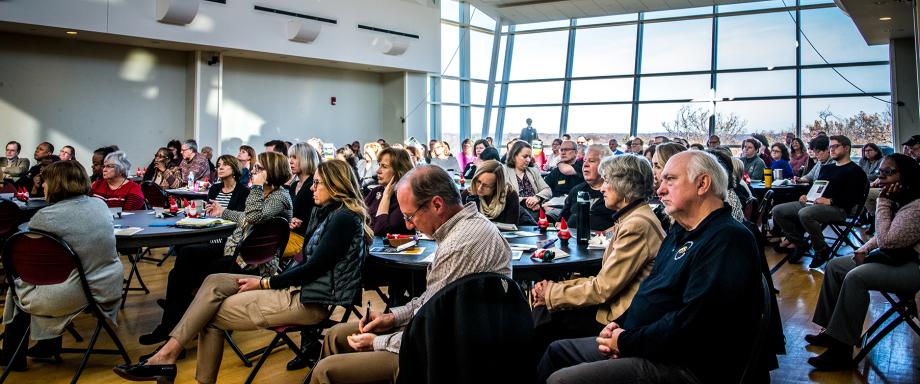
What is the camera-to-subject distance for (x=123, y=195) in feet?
17.8

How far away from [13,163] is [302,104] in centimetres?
565

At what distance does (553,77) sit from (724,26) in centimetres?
388

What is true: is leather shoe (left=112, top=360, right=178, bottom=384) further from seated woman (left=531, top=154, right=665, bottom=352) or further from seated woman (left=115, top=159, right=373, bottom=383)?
seated woman (left=531, top=154, right=665, bottom=352)

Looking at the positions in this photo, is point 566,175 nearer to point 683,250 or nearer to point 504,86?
point 683,250

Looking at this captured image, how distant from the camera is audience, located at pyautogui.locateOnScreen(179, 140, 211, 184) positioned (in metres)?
8.44

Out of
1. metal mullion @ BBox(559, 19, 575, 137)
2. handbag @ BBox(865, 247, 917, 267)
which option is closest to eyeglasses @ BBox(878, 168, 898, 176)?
handbag @ BBox(865, 247, 917, 267)

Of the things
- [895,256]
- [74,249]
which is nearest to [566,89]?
[895,256]

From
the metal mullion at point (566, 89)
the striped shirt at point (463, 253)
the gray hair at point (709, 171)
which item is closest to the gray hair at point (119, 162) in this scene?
the striped shirt at point (463, 253)

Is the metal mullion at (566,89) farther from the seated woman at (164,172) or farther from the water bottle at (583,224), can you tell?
the water bottle at (583,224)

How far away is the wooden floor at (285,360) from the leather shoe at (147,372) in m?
0.55

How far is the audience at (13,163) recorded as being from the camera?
9157 mm

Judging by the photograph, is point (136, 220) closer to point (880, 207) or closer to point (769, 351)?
point (769, 351)

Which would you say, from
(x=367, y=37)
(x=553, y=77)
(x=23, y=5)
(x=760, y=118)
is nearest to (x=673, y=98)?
(x=760, y=118)

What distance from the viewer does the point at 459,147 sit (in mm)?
16047
